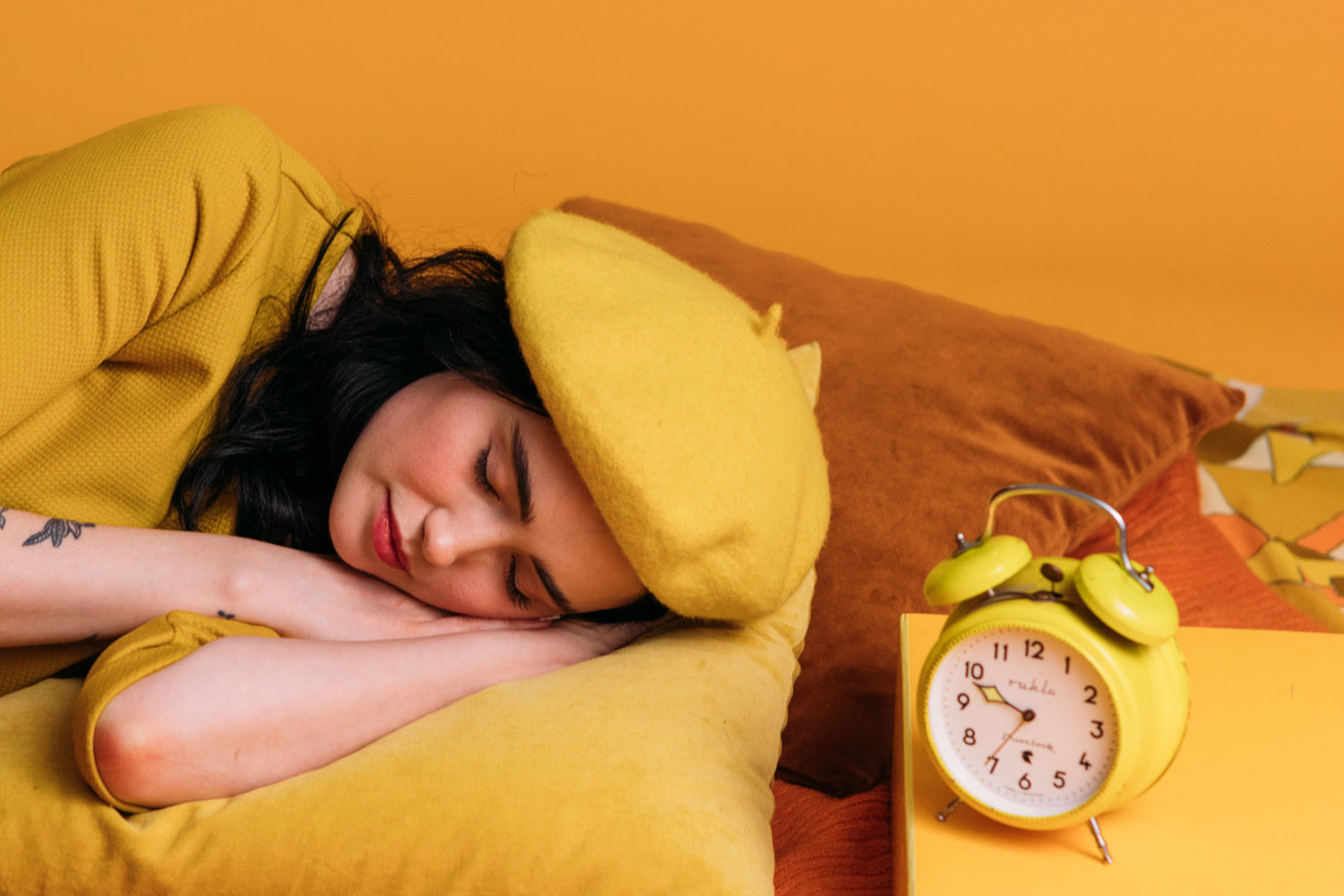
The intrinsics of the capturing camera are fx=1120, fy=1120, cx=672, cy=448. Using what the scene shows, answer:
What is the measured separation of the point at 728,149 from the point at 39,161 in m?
1.40

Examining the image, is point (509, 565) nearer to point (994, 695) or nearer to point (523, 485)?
point (523, 485)

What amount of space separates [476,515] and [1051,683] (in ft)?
1.72

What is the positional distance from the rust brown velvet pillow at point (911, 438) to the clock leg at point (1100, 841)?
1.30 feet

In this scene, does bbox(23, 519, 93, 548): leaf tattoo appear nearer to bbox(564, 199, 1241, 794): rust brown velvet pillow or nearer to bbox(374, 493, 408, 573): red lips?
bbox(374, 493, 408, 573): red lips

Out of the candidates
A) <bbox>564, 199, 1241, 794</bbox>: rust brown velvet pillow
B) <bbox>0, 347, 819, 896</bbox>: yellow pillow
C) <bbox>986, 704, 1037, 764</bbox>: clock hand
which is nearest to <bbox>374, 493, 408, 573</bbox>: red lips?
<bbox>0, 347, 819, 896</bbox>: yellow pillow

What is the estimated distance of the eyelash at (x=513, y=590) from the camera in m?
1.08

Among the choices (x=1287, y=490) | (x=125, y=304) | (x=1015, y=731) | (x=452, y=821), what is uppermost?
(x=125, y=304)

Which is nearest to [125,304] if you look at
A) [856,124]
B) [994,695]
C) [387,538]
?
[387,538]

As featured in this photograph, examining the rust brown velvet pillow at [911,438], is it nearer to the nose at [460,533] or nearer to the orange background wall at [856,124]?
the nose at [460,533]

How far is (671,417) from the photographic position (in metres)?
0.92

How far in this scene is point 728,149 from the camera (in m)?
2.36

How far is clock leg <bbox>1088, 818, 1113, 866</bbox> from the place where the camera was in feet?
2.66

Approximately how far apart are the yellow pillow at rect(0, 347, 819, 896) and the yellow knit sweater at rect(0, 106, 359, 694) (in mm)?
288

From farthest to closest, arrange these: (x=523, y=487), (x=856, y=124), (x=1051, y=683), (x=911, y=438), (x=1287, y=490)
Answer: (x=856, y=124) < (x=1287, y=490) < (x=911, y=438) < (x=523, y=487) < (x=1051, y=683)
